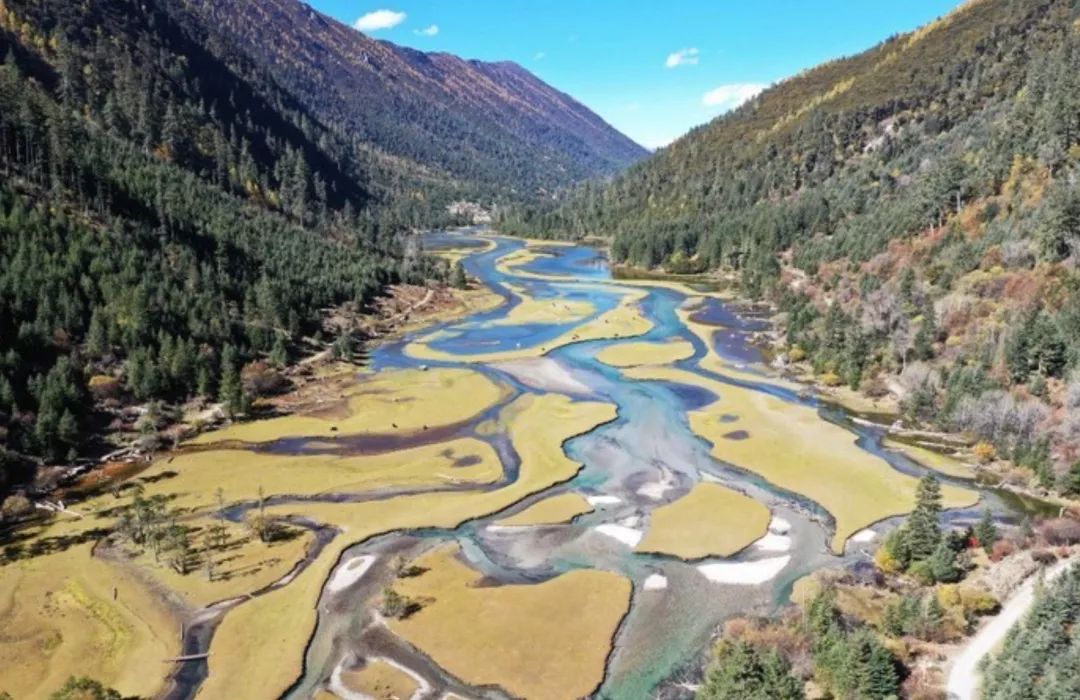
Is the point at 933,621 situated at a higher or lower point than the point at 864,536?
higher

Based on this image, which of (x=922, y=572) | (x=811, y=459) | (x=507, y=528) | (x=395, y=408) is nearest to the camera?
(x=922, y=572)

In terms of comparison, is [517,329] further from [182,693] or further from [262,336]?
[182,693]

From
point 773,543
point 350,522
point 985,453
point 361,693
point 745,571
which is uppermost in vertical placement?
point 985,453

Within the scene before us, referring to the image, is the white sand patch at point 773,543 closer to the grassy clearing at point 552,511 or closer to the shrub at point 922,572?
the shrub at point 922,572

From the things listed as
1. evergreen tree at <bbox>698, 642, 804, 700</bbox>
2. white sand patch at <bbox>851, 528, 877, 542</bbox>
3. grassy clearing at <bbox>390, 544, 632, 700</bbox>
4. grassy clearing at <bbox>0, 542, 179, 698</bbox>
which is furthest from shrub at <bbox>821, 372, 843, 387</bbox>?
grassy clearing at <bbox>0, 542, 179, 698</bbox>

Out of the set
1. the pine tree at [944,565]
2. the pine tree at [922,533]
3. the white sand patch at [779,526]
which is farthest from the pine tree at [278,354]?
the pine tree at [944,565]

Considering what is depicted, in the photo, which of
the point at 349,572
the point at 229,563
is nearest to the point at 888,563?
the point at 349,572

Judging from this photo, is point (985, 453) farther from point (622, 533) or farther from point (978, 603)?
point (622, 533)
